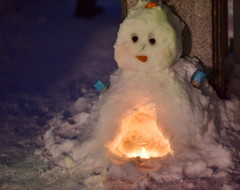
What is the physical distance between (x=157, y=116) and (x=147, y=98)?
7.0 inches

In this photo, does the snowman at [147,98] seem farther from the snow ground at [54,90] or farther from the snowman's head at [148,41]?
the snow ground at [54,90]

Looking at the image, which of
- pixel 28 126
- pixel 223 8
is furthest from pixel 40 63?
pixel 223 8

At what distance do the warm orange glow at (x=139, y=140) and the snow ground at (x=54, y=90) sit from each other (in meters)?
0.35

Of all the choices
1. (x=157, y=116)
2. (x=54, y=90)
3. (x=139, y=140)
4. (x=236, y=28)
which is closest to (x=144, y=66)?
(x=157, y=116)

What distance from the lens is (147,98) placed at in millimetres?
4285

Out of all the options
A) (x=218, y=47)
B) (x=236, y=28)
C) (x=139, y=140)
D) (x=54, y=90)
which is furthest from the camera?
(x=54, y=90)

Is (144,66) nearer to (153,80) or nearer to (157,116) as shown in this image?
(153,80)

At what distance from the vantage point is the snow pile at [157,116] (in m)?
4.00

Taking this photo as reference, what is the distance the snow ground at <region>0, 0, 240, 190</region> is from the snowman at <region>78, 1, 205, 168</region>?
32 centimetres

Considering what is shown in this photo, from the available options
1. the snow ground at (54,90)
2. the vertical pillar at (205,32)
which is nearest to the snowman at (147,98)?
the vertical pillar at (205,32)

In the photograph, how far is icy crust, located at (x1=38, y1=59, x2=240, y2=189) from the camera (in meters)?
3.95

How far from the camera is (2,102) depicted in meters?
6.06

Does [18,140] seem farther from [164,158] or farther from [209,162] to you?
[209,162]

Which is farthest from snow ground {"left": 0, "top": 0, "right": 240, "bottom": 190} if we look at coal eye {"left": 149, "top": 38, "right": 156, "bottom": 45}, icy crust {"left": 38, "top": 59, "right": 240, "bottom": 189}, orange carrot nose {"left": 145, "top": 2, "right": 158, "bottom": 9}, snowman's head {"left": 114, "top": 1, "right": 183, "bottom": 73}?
orange carrot nose {"left": 145, "top": 2, "right": 158, "bottom": 9}
